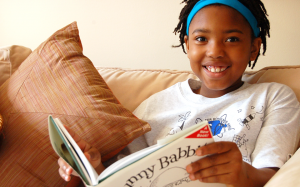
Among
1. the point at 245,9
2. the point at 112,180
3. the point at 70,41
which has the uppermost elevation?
the point at 245,9

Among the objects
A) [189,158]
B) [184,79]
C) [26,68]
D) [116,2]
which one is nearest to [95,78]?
[26,68]

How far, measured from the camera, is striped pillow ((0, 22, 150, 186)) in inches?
30.5

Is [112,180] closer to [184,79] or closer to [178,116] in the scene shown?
[178,116]

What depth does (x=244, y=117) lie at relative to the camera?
809mm

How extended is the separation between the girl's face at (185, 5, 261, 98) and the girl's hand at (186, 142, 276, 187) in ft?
1.22

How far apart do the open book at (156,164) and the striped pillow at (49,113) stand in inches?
12.1

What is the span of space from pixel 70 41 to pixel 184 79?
1.65 ft

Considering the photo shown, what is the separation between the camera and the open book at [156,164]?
17.5 inches

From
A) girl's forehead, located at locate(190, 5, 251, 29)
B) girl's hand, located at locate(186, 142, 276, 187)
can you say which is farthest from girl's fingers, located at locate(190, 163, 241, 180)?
girl's forehead, located at locate(190, 5, 251, 29)

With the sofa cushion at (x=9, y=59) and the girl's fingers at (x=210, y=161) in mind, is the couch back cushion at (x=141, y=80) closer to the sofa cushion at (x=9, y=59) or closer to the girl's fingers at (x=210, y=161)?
the sofa cushion at (x=9, y=59)

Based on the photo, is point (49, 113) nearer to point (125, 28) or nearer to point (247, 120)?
point (247, 120)

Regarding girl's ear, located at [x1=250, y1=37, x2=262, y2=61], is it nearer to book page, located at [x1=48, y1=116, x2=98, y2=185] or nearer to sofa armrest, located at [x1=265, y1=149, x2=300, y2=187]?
sofa armrest, located at [x1=265, y1=149, x2=300, y2=187]

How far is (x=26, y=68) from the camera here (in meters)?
0.96

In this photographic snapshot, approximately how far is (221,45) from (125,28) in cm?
74
